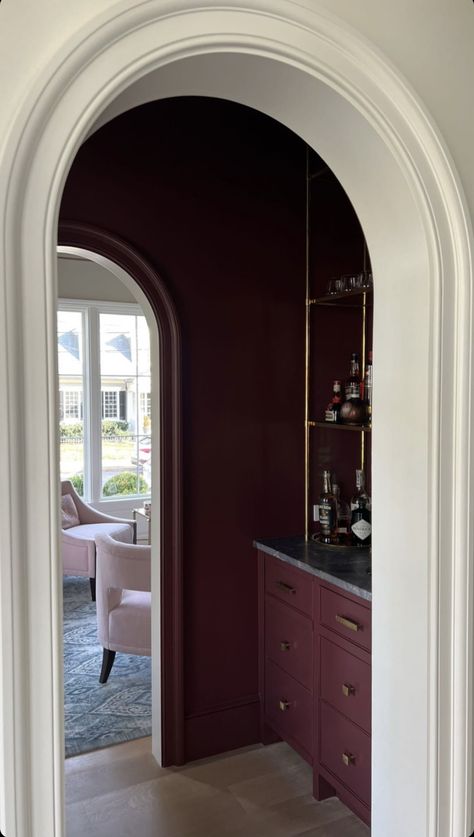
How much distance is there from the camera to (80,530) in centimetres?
522

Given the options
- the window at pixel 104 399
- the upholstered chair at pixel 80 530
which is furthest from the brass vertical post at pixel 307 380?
the window at pixel 104 399

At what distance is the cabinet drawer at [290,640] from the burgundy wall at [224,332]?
4.2 inches

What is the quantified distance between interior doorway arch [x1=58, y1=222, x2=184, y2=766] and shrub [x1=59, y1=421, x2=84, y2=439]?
11.5 ft

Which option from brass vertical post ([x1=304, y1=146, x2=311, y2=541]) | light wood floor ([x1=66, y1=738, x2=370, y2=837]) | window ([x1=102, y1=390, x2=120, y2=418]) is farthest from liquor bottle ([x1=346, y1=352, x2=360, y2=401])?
window ([x1=102, y1=390, x2=120, y2=418])

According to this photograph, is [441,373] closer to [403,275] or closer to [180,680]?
[403,275]

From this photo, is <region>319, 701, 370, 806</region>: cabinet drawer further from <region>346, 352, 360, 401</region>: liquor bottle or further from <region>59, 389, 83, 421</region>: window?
<region>59, 389, 83, 421</region>: window

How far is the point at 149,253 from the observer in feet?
8.80

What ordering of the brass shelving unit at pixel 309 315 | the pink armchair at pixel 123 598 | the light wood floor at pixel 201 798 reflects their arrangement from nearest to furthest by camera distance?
the light wood floor at pixel 201 798 → the brass shelving unit at pixel 309 315 → the pink armchair at pixel 123 598

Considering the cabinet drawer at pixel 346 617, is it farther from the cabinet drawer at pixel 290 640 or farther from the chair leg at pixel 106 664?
the chair leg at pixel 106 664

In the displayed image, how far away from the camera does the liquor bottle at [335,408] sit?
112 inches

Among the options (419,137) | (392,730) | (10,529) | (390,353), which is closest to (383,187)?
(419,137)

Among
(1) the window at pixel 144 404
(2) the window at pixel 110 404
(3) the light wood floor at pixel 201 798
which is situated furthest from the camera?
(1) the window at pixel 144 404

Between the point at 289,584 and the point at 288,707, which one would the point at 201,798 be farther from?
the point at 289,584

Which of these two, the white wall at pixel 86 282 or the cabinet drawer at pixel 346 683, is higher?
the white wall at pixel 86 282
